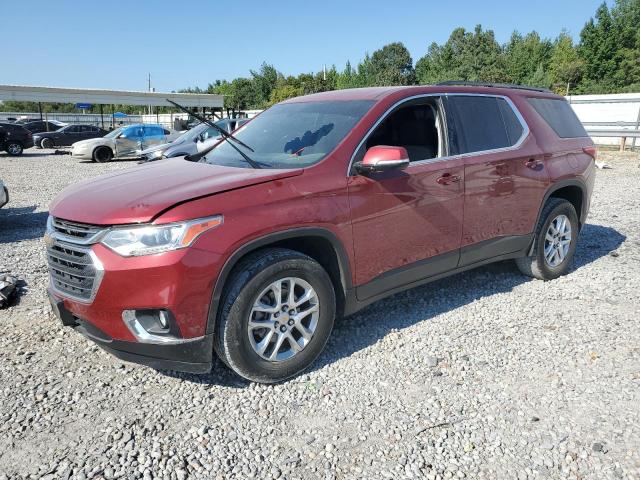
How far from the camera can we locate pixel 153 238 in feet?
9.02

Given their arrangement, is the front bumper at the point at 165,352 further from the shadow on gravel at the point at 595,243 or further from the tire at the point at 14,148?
the tire at the point at 14,148

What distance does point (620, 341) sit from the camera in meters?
3.84

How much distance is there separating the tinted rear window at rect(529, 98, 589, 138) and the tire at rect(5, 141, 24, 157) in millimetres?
23144

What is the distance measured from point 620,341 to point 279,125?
3.16 m

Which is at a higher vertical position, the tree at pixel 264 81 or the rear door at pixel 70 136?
the tree at pixel 264 81

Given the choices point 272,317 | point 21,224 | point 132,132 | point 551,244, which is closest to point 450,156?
point 551,244

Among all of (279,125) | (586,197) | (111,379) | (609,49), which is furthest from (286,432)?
(609,49)

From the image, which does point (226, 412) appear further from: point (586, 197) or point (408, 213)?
point (586, 197)

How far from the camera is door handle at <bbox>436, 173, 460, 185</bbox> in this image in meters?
3.91

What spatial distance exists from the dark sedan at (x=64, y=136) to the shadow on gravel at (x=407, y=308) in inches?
1015

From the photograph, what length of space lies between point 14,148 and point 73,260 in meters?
23.0

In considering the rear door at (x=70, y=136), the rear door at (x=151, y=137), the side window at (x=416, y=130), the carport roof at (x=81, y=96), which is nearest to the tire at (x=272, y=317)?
the side window at (x=416, y=130)

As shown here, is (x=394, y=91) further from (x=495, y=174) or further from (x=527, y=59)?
(x=527, y=59)

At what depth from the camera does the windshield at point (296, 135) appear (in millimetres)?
3539
